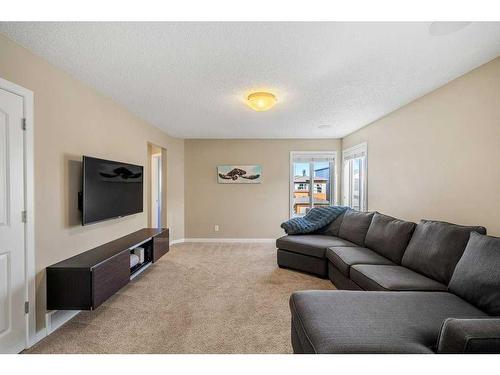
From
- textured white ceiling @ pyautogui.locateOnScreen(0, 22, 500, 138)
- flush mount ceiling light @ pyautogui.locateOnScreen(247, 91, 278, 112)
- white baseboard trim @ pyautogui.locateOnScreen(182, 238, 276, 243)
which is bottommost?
white baseboard trim @ pyautogui.locateOnScreen(182, 238, 276, 243)

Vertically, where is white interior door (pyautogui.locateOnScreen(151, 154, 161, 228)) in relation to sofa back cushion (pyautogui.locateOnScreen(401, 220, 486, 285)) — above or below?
above

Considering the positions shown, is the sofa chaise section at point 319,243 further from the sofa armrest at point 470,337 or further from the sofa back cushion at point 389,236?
the sofa armrest at point 470,337

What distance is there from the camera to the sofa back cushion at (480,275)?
1.51 meters

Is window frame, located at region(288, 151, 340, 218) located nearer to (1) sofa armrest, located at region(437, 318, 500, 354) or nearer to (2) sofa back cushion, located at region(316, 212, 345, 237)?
(2) sofa back cushion, located at region(316, 212, 345, 237)

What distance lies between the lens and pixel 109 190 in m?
2.76

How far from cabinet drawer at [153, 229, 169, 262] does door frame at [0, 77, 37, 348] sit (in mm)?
1454

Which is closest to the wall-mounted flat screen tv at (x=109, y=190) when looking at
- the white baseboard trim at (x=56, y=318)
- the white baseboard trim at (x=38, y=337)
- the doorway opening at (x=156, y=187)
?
the white baseboard trim at (x=56, y=318)

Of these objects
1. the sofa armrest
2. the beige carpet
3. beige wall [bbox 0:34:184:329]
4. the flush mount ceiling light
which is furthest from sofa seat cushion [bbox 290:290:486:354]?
beige wall [bbox 0:34:184:329]

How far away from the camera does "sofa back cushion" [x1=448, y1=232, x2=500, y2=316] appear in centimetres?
151

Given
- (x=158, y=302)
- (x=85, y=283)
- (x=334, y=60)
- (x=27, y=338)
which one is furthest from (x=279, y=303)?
(x=334, y=60)

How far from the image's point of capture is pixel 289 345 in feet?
6.05

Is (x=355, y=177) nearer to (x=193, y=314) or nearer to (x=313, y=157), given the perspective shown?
(x=313, y=157)

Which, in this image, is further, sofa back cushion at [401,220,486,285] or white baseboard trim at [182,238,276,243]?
white baseboard trim at [182,238,276,243]

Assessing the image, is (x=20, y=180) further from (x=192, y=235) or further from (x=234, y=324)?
(x=192, y=235)
